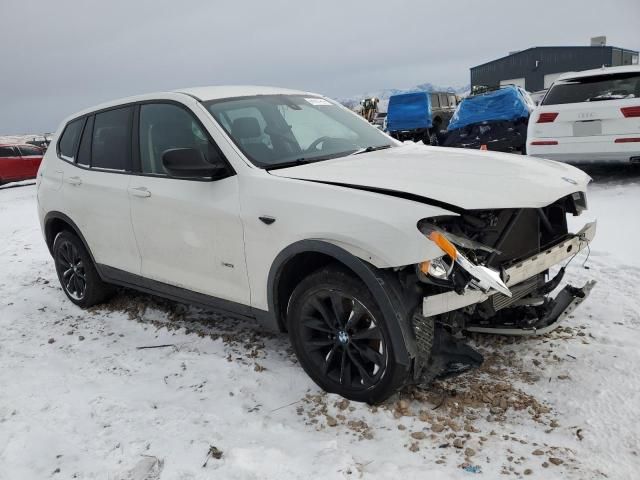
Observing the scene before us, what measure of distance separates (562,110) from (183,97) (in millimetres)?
6309

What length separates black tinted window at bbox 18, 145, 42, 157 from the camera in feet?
59.0

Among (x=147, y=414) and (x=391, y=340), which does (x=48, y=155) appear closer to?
(x=147, y=414)

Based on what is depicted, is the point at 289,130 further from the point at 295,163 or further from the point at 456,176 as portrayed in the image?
the point at 456,176

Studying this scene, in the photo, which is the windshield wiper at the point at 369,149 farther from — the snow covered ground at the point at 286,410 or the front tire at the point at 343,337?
the snow covered ground at the point at 286,410

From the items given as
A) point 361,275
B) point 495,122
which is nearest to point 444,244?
point 361,275

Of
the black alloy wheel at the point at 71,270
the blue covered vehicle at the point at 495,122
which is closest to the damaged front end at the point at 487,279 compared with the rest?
the black alloy wheel at the point at 71,270

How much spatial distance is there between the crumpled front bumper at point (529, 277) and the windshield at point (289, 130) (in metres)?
1.36

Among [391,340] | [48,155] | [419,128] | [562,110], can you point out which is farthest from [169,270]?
[419,128]

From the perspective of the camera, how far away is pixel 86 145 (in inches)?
188

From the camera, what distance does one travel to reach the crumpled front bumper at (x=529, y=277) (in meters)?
2.61

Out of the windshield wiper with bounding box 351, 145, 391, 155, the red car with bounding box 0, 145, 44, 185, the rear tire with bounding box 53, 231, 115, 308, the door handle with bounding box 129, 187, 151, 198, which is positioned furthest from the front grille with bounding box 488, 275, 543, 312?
the red car with bounding box 0, 145, 44, 185

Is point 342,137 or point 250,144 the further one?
point 342,137

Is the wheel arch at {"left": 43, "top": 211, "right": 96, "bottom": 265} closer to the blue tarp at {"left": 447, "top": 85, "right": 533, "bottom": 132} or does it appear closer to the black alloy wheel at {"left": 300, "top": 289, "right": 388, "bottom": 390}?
the black alloy wheel at {"left": 300, "top": 289, "right": 388, "bottom": 390}

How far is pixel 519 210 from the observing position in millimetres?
2883
